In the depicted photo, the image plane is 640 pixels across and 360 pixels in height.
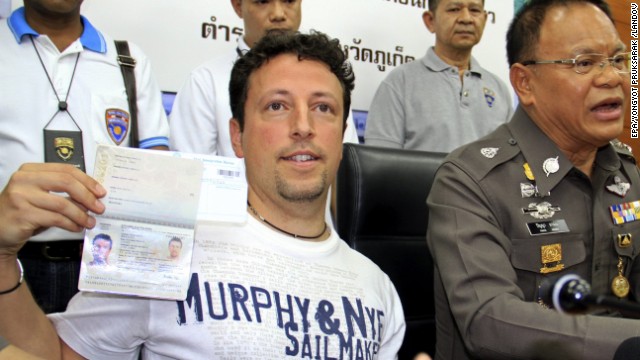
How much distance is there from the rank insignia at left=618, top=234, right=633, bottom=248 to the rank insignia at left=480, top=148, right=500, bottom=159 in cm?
38

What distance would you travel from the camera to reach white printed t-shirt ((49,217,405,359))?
1.16m

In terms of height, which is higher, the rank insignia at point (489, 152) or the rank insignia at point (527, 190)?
the rank insignia at point (489, 152)

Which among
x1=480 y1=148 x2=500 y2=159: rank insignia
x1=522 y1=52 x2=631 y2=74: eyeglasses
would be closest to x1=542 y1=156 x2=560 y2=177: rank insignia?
x1=480 y1=148 x2=500 y2=159: rank insignia

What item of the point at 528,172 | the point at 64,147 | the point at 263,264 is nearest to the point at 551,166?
the point at 528,172

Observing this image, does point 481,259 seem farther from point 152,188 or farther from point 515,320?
point 152,188

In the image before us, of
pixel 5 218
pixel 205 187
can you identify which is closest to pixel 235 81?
pixel 205 187

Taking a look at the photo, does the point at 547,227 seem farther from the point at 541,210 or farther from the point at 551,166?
the point at 551,166

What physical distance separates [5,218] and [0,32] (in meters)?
1.12

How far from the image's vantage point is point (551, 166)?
5.28ft

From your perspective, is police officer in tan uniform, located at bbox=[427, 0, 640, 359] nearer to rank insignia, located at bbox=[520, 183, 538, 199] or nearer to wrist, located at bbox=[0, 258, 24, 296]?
rank insignia, located at bbox=[520, 183, 538, 199]

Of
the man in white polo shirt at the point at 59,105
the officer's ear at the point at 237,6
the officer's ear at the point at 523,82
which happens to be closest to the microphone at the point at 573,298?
the officer's ear at the point at 523,82

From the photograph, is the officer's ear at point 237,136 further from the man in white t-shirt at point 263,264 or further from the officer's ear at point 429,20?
the officer's ear at point 429,20

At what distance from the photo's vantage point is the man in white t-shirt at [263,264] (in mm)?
1022

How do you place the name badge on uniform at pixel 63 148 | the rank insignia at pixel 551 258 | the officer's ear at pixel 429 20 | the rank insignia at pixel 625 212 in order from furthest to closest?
the officer's ear at pixel 429 20 → the name badge on uniform at pixel 63 148 → the rank insignia at pixel 625 212 → the rank insignia at pixel 551 258
